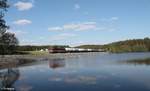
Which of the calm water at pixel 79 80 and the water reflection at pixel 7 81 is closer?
the water reflection at pixel 7 81

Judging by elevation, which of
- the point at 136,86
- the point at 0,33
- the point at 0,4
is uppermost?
the point at 0,4

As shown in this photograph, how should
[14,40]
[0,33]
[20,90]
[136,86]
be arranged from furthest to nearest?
[14,40]
[0,33]
[136,86]
[20,90]

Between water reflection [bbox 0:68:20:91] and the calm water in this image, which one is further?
the calm water

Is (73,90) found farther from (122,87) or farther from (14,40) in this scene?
(14,40)

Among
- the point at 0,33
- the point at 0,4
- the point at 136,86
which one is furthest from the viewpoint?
the point at 0,33

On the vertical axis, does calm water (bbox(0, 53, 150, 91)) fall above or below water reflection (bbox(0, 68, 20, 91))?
below

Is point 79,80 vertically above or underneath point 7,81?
underneath

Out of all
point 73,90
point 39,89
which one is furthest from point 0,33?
point 73,90

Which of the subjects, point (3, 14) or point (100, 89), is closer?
point (100, 89)

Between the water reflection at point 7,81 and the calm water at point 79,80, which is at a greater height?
the water reflection at point 7,81

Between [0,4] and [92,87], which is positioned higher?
[0,4]

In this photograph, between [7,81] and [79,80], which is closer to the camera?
[7,81]

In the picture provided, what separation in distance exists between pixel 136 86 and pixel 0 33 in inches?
917

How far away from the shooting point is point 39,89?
1394 inches
